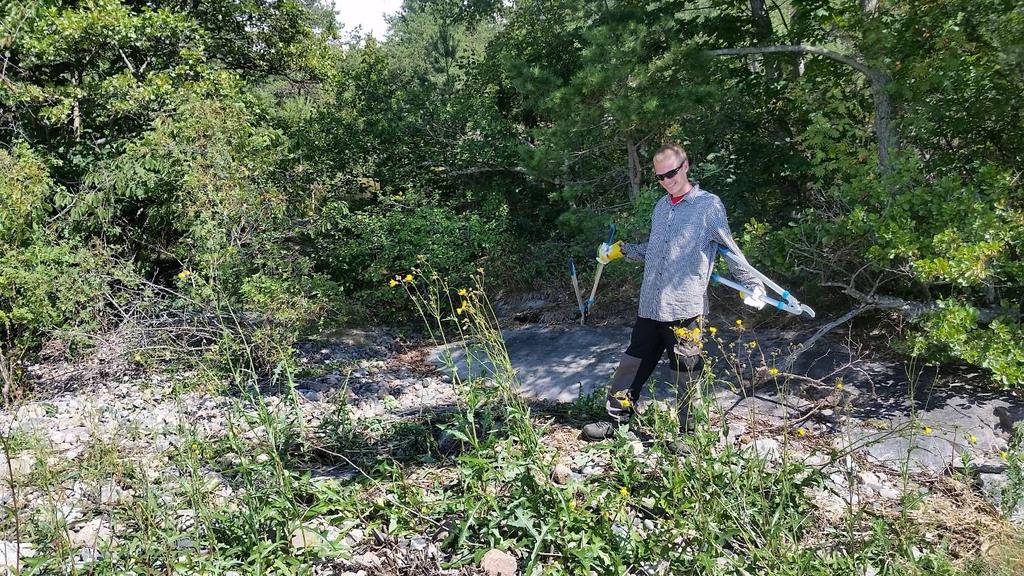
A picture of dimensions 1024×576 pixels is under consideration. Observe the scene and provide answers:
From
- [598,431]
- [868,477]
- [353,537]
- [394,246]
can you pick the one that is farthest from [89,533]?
[394,246]

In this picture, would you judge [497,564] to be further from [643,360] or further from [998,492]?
[998,492]

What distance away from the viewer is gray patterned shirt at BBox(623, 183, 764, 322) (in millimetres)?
3299

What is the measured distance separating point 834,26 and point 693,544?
5.01 m

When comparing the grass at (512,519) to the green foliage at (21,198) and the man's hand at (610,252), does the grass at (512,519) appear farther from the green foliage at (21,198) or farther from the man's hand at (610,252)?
the green foliage at (21,198)

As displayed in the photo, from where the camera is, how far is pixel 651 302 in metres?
3.45

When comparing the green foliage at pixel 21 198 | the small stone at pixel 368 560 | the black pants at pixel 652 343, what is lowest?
the small stone at pixel 368 560

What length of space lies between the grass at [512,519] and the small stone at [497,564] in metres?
0.04

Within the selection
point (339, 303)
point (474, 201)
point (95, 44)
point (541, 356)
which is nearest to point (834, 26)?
point (541, 356)

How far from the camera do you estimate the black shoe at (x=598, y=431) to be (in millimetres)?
3597

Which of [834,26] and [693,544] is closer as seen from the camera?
[693,544]

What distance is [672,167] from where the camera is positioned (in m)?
3.27

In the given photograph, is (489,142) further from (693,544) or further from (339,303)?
(693,544)

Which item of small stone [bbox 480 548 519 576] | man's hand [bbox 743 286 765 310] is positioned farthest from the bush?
small stone [bbox 480 548 519 576]

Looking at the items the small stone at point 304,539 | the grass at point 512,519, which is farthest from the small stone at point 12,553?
the small stone at point 304,539
